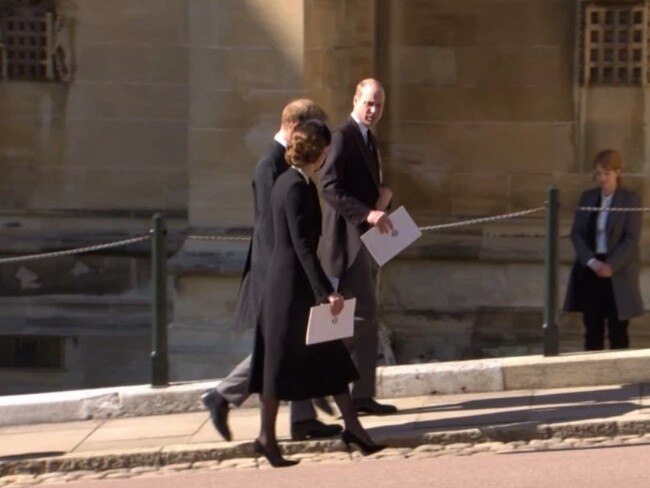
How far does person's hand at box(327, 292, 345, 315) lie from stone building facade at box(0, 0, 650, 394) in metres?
5.13

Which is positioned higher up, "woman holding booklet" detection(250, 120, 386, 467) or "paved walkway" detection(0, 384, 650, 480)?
"woman holding booklet" detection(250, 120, 386, 467)

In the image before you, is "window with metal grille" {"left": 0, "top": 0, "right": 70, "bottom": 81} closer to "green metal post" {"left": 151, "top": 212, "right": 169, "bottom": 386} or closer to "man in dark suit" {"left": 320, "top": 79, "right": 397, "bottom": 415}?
"green metal post" {"left": 151, "top": 212, "right": 169, "bottom": 386}

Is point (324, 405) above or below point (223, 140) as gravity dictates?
below

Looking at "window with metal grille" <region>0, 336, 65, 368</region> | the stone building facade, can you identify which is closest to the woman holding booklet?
the stone building facade

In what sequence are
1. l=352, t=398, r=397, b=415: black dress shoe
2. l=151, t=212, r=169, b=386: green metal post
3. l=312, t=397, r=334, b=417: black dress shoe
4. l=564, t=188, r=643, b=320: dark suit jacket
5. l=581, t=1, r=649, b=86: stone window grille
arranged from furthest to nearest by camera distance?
l=581, t=1, r=649, b=86: stone window grille
l=564, t=188, r=643, b=320: dark suit jacket
l=151, t=212, r=169, b=386: green metal post
l=312, t=397, r=334, b=417: black dress shoe
l=352, t=398, r=397, b=415: black dress shoe

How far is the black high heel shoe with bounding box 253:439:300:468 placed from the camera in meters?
7.79

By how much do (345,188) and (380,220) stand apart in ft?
0.91

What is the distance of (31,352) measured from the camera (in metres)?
13.0

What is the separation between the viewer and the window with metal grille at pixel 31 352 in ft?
42.5

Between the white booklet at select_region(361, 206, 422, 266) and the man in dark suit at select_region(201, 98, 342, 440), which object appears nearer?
the man in dark suit at select_region(201, 98, 342, 440)

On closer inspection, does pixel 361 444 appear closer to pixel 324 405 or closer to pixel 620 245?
pixel 324 405

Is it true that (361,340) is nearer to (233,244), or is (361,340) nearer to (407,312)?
(233,244)

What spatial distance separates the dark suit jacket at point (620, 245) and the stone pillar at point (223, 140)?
2.51 m

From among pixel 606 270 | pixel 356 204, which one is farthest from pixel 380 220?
pixel 606 270
